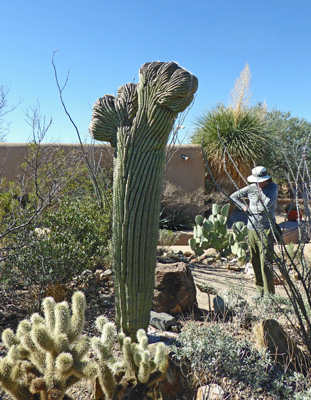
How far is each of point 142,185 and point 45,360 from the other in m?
1.38

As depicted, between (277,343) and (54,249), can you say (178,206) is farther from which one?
(277,343)

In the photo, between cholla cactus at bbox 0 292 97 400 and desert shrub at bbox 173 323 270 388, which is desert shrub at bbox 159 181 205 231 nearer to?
desert shrub at bbox 173 323 270 388

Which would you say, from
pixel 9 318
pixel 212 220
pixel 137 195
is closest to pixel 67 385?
pixel 137 195

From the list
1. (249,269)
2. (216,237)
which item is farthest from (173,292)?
(216,237)

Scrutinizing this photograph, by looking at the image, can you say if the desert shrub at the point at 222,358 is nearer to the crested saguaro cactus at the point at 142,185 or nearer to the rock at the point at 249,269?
the crested saguaro cactus at the point at 142,185

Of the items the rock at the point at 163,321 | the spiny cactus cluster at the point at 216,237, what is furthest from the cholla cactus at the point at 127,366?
the spiny cactus cluster at the point at 216,237

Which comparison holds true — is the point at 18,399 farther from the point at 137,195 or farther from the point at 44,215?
the point at 44,215

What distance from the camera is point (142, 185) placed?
2.87m

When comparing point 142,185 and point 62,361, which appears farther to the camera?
point 142,185

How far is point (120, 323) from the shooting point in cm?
297

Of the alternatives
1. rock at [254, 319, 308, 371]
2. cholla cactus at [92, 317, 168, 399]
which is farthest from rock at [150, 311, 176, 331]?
cholla cactus at [92, 317, 168, 399]

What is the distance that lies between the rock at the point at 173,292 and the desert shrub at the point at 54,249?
3.39 feet

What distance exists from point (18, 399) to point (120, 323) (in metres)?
1.10

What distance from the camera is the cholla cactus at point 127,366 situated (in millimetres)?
2055
